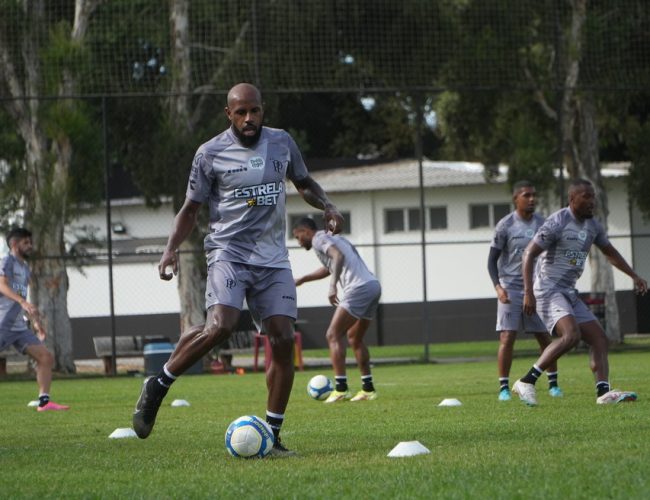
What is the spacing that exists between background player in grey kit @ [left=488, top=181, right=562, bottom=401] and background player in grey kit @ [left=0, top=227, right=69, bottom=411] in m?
4.93

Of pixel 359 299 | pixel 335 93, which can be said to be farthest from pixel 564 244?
pixel 335 93

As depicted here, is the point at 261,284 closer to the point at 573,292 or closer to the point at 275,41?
the point at 573,292

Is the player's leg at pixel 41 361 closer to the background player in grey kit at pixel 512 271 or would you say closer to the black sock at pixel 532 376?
the background player in grey kit at pixel 512 271

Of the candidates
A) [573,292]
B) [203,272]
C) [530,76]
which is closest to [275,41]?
[203,272]

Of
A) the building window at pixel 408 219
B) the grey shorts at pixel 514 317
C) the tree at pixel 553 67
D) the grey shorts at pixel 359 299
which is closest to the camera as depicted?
the grey shorts at pixel 514 317

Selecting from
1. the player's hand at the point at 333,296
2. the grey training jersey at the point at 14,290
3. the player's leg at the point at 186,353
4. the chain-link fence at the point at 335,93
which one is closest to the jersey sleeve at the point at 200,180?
the player's leg at the point at 186,353

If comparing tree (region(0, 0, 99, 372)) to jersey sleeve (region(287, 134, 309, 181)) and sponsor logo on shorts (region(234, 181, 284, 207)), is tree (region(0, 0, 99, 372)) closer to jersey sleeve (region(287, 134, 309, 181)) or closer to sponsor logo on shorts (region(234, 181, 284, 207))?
jersey sleeve (region(287, 134, 309, 181))

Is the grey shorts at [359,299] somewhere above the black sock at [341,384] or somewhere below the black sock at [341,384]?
above

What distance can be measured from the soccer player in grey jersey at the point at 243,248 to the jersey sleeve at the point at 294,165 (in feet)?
0.17

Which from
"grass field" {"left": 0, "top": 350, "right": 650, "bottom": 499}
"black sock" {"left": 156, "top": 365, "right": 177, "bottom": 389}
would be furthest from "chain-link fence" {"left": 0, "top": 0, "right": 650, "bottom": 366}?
"black sock" {"left": 156, "top": 365, "right": 177, "bottom": 389}

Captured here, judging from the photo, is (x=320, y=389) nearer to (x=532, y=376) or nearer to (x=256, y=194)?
(x=532, y=376)

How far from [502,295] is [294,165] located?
213 inches

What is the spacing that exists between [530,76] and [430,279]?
9.64 metres

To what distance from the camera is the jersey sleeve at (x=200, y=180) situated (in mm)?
8328
